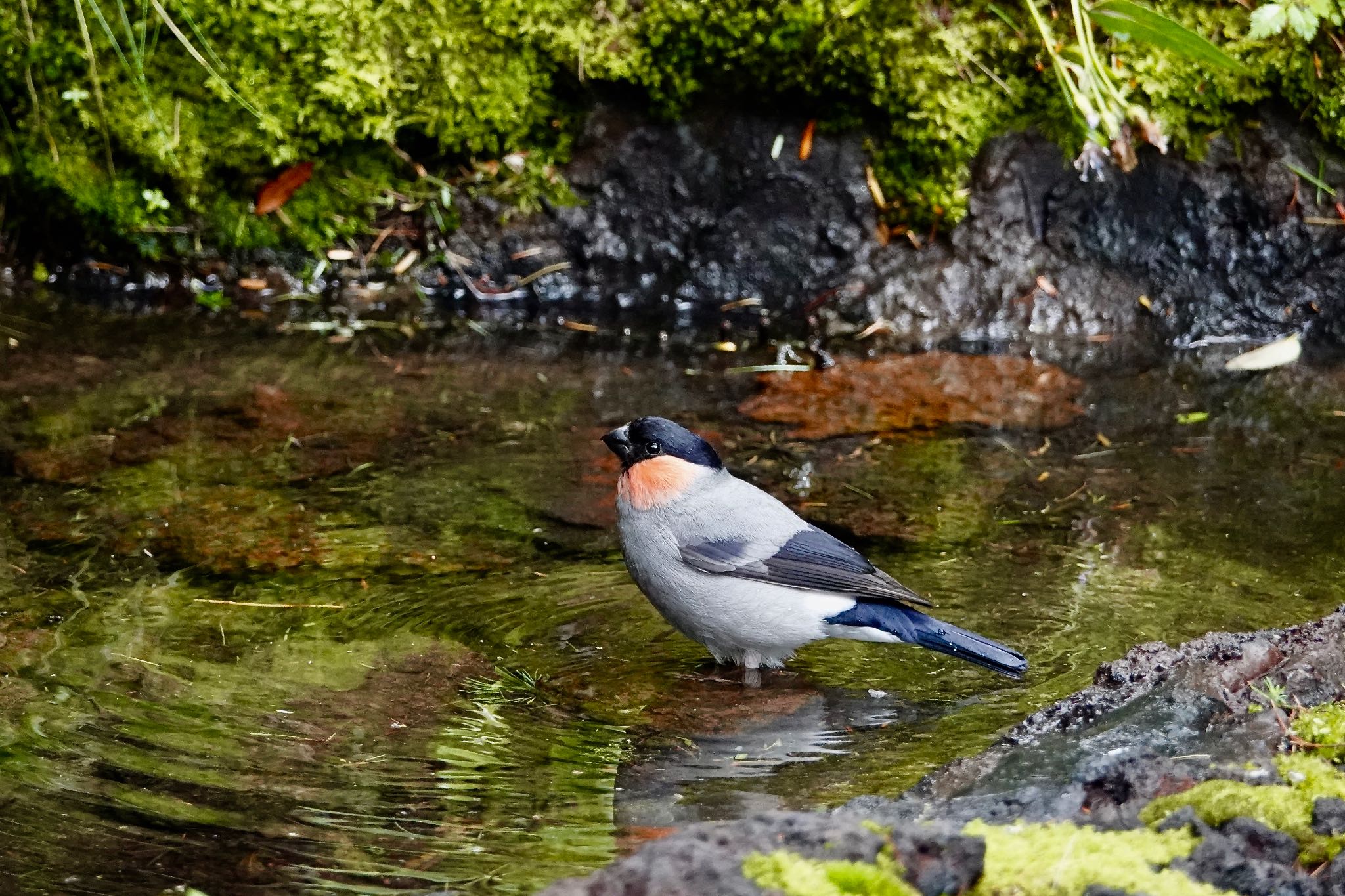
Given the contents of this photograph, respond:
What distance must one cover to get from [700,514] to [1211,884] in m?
2.46

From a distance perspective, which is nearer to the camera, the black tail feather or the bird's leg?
the black tail feather

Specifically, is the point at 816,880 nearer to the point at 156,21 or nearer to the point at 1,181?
the point at 156,21

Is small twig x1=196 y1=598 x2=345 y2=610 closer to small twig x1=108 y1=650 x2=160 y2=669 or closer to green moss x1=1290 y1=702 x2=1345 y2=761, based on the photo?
small twig x1=108 y1=650 x2=160 y2=669

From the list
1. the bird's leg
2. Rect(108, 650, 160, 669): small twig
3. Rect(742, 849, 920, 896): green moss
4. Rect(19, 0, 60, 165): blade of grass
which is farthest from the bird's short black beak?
Rect(19, 0, 60, 165): blade of grass

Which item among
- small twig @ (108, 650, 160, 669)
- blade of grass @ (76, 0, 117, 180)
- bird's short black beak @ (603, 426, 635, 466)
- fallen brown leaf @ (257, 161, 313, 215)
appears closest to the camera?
small twig @ (108, 650, 160, 669)

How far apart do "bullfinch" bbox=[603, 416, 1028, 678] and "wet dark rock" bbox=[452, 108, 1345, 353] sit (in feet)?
10.4

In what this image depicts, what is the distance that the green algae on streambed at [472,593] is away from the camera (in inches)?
121

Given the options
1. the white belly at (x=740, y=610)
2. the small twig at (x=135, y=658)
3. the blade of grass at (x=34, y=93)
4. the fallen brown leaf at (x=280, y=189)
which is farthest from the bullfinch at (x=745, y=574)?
the blade of grass at (x=34, y=93)

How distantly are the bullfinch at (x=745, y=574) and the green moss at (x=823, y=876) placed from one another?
6.56ft

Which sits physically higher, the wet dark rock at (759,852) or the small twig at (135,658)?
the wet dark rock at (759,852)

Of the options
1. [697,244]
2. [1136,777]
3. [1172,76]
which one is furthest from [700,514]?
[1172,76]

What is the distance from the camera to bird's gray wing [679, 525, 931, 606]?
436 cm

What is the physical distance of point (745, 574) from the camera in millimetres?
4488

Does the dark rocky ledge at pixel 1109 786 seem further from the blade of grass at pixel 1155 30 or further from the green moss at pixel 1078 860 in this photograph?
the blade of grass at pixel 1155 30
